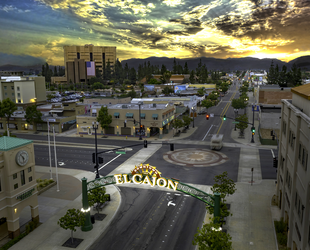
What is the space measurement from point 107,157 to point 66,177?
37.4 ft

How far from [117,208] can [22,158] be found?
39.9 ft

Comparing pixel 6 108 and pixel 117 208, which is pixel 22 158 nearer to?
pixel 117 208

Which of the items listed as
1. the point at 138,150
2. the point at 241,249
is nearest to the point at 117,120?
the point at 138,150

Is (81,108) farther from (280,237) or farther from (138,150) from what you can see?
(280,237)

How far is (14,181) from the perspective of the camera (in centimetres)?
2633

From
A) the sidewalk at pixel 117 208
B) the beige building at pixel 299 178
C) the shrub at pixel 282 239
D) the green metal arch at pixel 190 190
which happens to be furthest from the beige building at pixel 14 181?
the beige building at pixel 299 178

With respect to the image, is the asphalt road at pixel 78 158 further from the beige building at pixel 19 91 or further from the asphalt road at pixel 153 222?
the beige building at pixel 19 91

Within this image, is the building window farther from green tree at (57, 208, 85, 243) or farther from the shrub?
the shrub

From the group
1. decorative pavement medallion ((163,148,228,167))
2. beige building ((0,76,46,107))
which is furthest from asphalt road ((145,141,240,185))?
beige building ((0,76,46,107))

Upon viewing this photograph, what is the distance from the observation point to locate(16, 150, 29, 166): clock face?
26.5 m

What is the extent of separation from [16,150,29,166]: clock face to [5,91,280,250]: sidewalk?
7.17m

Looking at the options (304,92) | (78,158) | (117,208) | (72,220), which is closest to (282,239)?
(304,92)

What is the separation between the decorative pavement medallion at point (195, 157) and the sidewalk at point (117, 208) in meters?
5.07

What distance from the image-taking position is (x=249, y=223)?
28.2 meters
